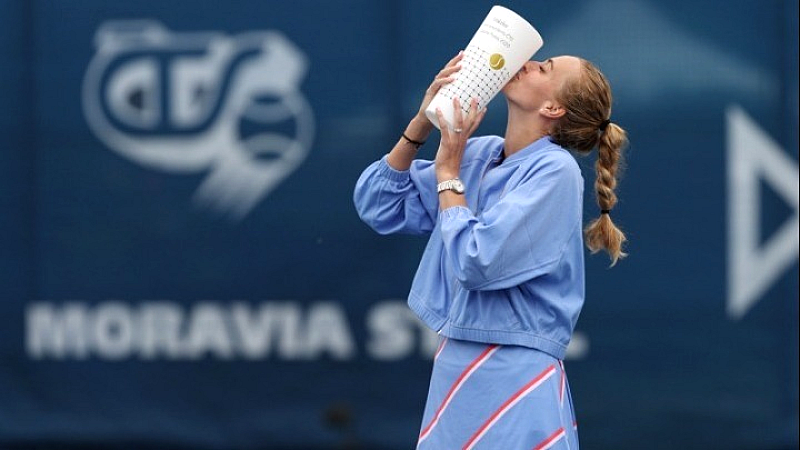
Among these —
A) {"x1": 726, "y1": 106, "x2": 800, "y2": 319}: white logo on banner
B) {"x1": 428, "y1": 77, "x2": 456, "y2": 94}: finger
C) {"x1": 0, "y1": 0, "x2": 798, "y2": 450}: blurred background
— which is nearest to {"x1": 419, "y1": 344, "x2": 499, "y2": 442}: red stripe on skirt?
{"x1": 428, "y1": 77, "x2": 456, "y2": 94}: finger

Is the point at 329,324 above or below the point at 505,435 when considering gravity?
below

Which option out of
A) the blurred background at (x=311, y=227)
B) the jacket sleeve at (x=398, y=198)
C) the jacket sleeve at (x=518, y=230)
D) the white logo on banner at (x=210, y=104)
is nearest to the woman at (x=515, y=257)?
the jacket sleeve at (x=518, y=230)

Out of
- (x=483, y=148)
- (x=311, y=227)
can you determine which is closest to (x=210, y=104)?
(x=311, y=227)

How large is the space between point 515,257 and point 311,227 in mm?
2155

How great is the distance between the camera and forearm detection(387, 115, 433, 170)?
3.11 m

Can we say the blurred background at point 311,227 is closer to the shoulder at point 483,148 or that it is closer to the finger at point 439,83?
the shoulder at point 483,148

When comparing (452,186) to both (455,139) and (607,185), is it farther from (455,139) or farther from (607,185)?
(607,185)

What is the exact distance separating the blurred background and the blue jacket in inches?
70.2

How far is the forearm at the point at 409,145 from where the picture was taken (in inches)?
122

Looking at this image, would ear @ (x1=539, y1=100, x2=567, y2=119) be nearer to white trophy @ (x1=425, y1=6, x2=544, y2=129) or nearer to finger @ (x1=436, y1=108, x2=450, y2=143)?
white trophy @ (x1=425, y1=6, x2=544, y2=129)

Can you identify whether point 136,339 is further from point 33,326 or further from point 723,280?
point 723,280

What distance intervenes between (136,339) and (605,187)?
239 centimetres

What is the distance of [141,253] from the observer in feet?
16.5

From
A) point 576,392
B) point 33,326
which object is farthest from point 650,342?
point 33,326
